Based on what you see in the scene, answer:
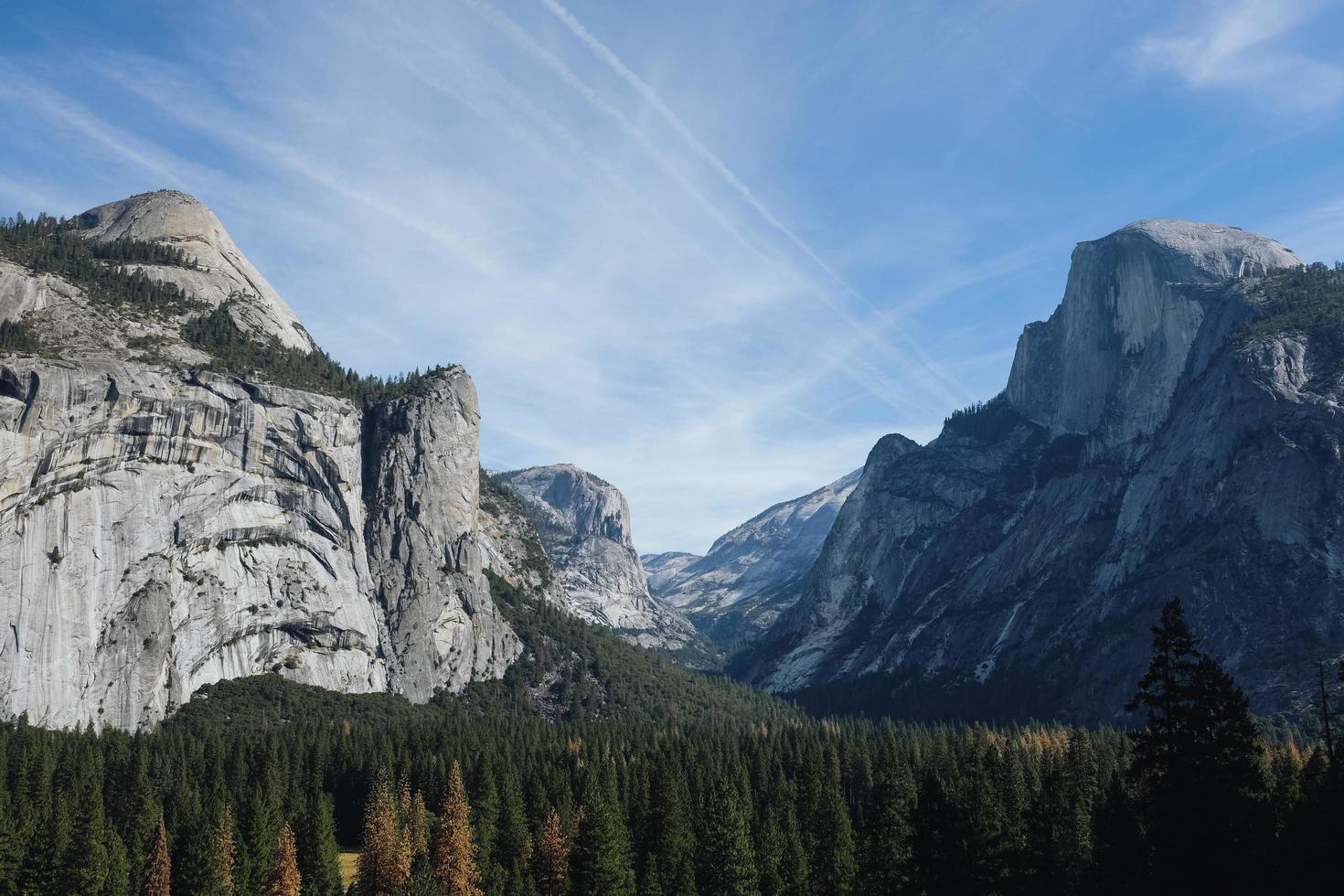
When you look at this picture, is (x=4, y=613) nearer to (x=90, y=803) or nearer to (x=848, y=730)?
(x=90, y=803)

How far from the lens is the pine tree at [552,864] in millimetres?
86938

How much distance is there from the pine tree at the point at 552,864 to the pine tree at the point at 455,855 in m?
5.60

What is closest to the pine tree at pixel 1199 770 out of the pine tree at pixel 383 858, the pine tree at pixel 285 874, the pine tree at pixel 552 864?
the pine tree at pixel 552 864

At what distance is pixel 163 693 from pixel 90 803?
10209 cm

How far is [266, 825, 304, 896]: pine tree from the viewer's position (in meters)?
82.1

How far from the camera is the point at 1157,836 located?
37031mm

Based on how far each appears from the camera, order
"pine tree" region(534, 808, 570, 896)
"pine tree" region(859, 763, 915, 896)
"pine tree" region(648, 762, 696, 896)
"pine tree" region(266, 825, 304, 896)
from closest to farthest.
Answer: "pine tree" region(859, 763, 915, 896) < "pine tree" region(648, 762, 696, 896) < "pine tree" region(266, 825, 304, 896) < "pine tree" region(534, 808, 570, 896)

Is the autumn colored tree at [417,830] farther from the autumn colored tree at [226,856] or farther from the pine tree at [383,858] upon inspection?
the autumn colored tree at [226,856]

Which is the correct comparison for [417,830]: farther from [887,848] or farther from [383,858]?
[887,848]

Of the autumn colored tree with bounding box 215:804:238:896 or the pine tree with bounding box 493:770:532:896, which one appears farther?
the pine tree with bounding box 493:770:532:896

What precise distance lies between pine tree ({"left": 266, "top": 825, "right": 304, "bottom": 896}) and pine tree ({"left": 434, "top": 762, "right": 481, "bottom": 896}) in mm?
11541

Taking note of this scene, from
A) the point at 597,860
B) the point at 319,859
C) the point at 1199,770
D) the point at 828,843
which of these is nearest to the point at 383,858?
the point at 319,859

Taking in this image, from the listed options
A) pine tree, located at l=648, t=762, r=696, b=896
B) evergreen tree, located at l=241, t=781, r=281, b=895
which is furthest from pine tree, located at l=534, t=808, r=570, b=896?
evergreen tree, located at l=241, t=781, r=281, b=895

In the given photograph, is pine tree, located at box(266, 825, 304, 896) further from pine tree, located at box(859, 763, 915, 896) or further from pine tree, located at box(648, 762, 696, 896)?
pine tree, located at box(859, 763, 915, 896)
